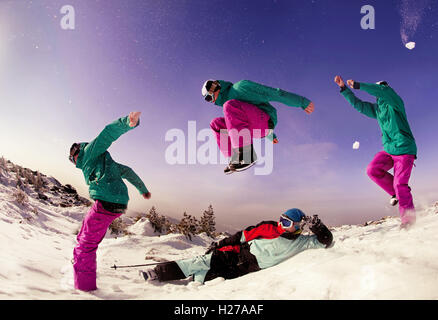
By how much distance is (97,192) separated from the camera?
8.58ft

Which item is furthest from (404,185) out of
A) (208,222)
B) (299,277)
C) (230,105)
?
(208,222)

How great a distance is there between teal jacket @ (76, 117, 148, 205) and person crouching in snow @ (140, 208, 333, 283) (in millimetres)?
1277

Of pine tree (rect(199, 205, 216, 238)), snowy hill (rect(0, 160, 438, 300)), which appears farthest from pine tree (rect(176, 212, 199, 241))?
snowy hill (rect(0, 160, 438, 300))

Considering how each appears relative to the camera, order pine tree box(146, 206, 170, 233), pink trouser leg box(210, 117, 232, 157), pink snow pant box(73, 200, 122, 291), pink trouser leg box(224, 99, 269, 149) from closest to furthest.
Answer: pink snow pant box(73, 200, 122, 291) → pink trouser leg box(224, 99, 269, 149) → pink trouser leg box(210, 117, 232, 157) → pine tree box(146, 206, 170, 233)

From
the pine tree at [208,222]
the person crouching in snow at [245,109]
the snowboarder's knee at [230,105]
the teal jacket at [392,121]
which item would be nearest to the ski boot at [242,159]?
the person crouching in snow at [245,109]

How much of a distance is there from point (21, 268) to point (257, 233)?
110 inches

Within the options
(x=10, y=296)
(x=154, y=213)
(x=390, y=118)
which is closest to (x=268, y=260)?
(x=10, y=296)

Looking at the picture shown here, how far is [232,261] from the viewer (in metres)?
3.20

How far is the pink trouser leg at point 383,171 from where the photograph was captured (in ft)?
11.3

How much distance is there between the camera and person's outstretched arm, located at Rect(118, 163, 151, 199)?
3127mm

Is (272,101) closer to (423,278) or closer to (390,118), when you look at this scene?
(390,118)

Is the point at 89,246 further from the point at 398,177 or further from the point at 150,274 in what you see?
the point at 398,177

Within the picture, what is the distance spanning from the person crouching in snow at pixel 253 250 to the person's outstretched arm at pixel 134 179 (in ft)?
3.46

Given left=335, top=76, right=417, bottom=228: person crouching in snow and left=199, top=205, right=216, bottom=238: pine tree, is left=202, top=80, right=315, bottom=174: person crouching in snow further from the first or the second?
left=199, top=205, right=216, bottom=238: pine tree
